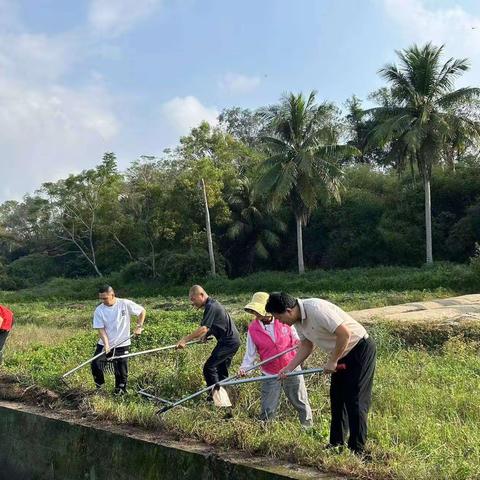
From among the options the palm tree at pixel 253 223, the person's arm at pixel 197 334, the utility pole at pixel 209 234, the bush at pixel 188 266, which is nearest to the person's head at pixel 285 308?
the person's arm at pixel 197 334

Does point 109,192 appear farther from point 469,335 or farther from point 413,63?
point 469,335

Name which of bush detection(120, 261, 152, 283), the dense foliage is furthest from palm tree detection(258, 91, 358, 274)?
bush detection(120, 261, 152, 283)

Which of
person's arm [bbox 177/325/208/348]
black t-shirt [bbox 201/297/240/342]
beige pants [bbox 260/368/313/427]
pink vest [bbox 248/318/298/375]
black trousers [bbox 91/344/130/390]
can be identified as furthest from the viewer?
black trousers [bbox 91/344/130/390]

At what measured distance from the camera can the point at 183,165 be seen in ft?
133

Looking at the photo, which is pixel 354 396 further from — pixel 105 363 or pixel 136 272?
pixel 136 272

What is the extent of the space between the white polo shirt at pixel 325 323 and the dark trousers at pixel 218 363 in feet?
7.90

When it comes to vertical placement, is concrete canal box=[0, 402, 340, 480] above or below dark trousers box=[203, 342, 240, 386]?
below

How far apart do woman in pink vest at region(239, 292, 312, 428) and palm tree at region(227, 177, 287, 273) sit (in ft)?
106

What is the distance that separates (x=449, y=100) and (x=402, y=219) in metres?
8.17

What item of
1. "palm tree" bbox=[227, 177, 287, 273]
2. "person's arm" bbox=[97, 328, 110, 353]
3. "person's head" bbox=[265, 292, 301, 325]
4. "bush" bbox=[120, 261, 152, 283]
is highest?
"palm tree" bbox=[227, 177, 287, 273]

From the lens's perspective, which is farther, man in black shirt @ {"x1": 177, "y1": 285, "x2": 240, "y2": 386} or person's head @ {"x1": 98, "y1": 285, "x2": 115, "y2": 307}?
person's head @ {"x1": 98, "y1": 285, "x2": 115, "y2": 307}

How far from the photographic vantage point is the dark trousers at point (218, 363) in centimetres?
705

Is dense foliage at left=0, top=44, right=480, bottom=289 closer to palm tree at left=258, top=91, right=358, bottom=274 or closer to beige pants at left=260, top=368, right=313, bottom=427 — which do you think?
palm tree at left=258, top=91, right=358, bottom=274

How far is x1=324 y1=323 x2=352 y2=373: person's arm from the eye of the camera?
178 inches
